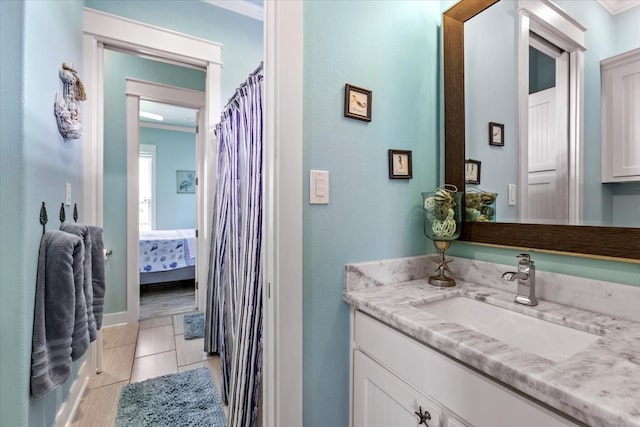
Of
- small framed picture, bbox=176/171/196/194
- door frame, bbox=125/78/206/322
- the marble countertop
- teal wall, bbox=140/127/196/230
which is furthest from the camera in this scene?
small framed picture, bbox=176/171/196/194

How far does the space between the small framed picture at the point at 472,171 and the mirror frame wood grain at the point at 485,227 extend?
17 millimetres

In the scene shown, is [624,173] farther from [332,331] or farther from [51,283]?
[51,283]

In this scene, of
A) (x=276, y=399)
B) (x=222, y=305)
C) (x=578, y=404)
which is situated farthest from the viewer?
(x=222, y=305)

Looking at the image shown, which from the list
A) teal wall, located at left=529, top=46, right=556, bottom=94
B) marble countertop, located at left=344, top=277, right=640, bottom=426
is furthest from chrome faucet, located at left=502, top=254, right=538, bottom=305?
teal wall, located at left=529, top=46, right=556, bottom=94

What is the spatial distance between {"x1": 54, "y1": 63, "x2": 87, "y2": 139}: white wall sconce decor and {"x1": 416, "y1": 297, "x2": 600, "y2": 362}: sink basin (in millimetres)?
1843

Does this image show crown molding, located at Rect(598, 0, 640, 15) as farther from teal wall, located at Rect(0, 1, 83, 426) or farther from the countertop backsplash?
teal wall, located at Rect(0, 1, 83, 426)

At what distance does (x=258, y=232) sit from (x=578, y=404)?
1.11 meters

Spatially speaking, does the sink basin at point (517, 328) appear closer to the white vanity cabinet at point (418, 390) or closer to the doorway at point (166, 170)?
the white vanity cabinet at point (418, 390)

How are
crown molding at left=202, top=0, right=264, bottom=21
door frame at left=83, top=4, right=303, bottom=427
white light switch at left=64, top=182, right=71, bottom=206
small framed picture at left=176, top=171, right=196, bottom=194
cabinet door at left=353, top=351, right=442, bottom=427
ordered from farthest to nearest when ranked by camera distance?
small framed picture at left=176, top=171, right=196, bottom=194
crown molding at left=202, top=0, right=264, bottom=21
white light switch at left=64, top=182, right=71, bottom=206
door frame at left=83, top=4, right=303, bottom=427
cabinet door at left=353, top=351, right=442, bottom=427

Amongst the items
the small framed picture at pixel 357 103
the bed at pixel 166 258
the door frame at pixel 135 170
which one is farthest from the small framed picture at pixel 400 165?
the bed at pixel 166 258

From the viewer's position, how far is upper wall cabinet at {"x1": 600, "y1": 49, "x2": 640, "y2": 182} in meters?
0.84

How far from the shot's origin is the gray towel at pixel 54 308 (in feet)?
3.63

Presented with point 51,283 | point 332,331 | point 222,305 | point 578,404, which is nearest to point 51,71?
point 51,283

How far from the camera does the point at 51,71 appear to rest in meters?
1.31
